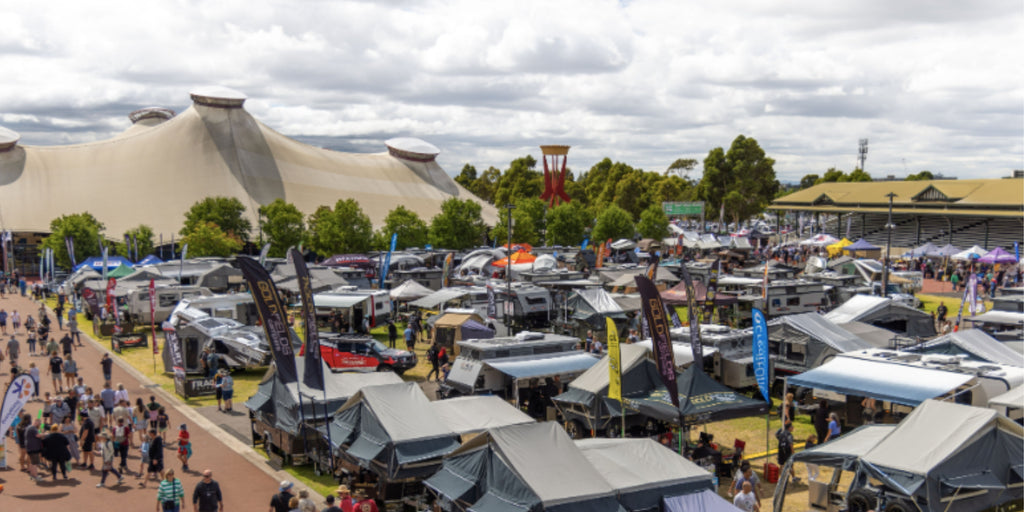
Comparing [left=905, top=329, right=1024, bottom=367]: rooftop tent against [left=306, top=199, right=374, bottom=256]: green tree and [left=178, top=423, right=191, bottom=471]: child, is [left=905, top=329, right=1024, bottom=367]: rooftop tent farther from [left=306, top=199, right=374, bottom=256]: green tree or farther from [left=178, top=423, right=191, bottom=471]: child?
[left=306, top=199, right=374, bottom=256]: green tree

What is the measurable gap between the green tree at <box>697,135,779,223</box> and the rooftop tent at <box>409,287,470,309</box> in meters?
56.3

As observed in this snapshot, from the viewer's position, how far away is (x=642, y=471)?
36.1 feet

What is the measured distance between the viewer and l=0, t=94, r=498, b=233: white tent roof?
2783 inches

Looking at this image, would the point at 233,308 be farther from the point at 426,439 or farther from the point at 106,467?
the point at 426,439

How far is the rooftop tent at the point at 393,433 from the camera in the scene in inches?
497

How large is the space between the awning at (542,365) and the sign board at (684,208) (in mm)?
61332

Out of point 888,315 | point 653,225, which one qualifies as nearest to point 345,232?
point 653,225

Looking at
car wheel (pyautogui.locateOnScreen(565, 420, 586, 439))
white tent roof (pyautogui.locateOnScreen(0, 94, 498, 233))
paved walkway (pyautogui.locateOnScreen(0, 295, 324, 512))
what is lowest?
paved walkway (pyautogui.locateOnScreen(0, 295, 324, 512))

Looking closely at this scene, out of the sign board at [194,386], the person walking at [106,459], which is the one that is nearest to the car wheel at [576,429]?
the person walking at [106,459]

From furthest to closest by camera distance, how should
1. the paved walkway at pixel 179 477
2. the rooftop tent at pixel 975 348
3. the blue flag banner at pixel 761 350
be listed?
the rooftop tent at pixel 975 348
the blue flag banner at pixel 761 350
the paved walkway at pixel 179 477

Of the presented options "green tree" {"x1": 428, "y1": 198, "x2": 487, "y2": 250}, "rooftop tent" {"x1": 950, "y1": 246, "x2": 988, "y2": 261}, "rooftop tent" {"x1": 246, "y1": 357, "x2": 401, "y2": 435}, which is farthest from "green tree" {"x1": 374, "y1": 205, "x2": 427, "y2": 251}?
"rooftop tent" {"x1": 246, "y1": 357, "x2": 401, "y2": 435}

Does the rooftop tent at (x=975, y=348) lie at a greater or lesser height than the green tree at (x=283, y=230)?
lesser

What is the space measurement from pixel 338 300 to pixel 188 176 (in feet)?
169

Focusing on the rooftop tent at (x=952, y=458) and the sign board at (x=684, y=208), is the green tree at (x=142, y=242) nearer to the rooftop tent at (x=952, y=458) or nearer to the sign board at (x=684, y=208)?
the sign board at (x=684, y=208)
